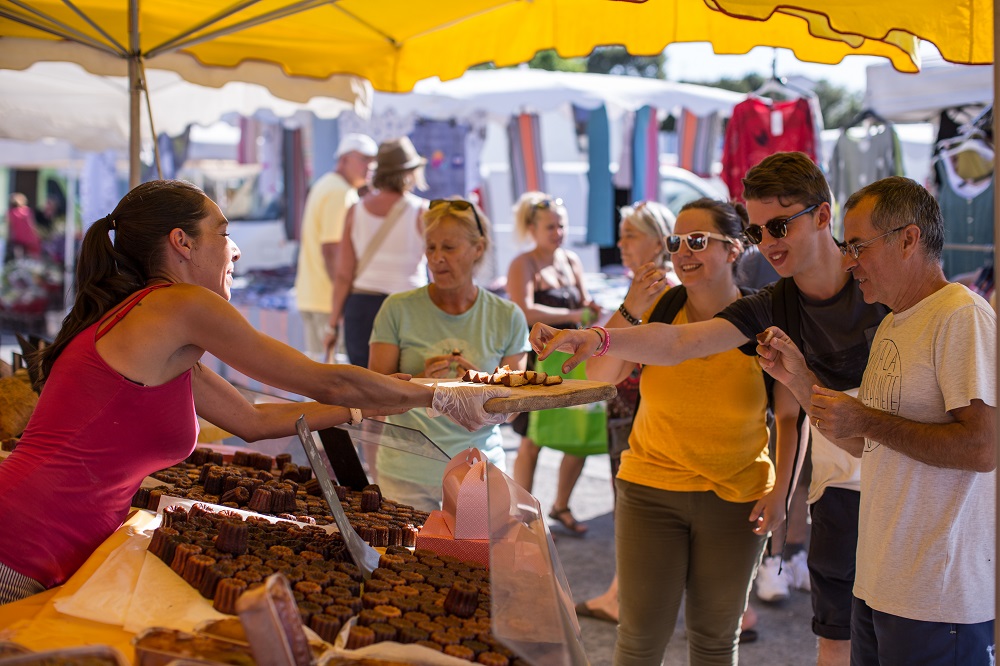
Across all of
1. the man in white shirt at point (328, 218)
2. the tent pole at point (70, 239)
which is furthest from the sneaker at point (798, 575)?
the tent pole at point (70, 239)

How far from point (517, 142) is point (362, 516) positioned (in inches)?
292

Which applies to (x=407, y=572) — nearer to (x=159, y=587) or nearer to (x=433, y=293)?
(x=159, y=587)

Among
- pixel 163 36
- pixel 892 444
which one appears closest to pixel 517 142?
pixel 163 36

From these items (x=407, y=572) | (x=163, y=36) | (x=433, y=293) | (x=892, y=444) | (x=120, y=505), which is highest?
(x=163, y=36)

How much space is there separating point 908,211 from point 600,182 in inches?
264

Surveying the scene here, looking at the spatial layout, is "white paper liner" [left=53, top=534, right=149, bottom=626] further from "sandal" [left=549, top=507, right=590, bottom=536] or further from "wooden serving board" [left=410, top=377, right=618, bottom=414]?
"sandal" [left=549, top=507, right=590, bottom=536]

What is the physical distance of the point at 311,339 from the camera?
7336mm

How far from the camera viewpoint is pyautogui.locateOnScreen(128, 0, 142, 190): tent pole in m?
4.25

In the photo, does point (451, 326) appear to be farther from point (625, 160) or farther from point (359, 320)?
point (625, 160)

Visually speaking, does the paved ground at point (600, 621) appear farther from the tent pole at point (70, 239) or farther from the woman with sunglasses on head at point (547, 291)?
the tent pole at point (70, 239)

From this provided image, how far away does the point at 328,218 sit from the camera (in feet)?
22.5

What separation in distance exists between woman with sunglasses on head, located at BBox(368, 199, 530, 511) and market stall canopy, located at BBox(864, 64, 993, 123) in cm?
396

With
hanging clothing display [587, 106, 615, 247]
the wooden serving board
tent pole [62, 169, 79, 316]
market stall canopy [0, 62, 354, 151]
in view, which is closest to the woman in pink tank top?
the wooden serving board

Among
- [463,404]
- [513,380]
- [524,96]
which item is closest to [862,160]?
[524,96]
